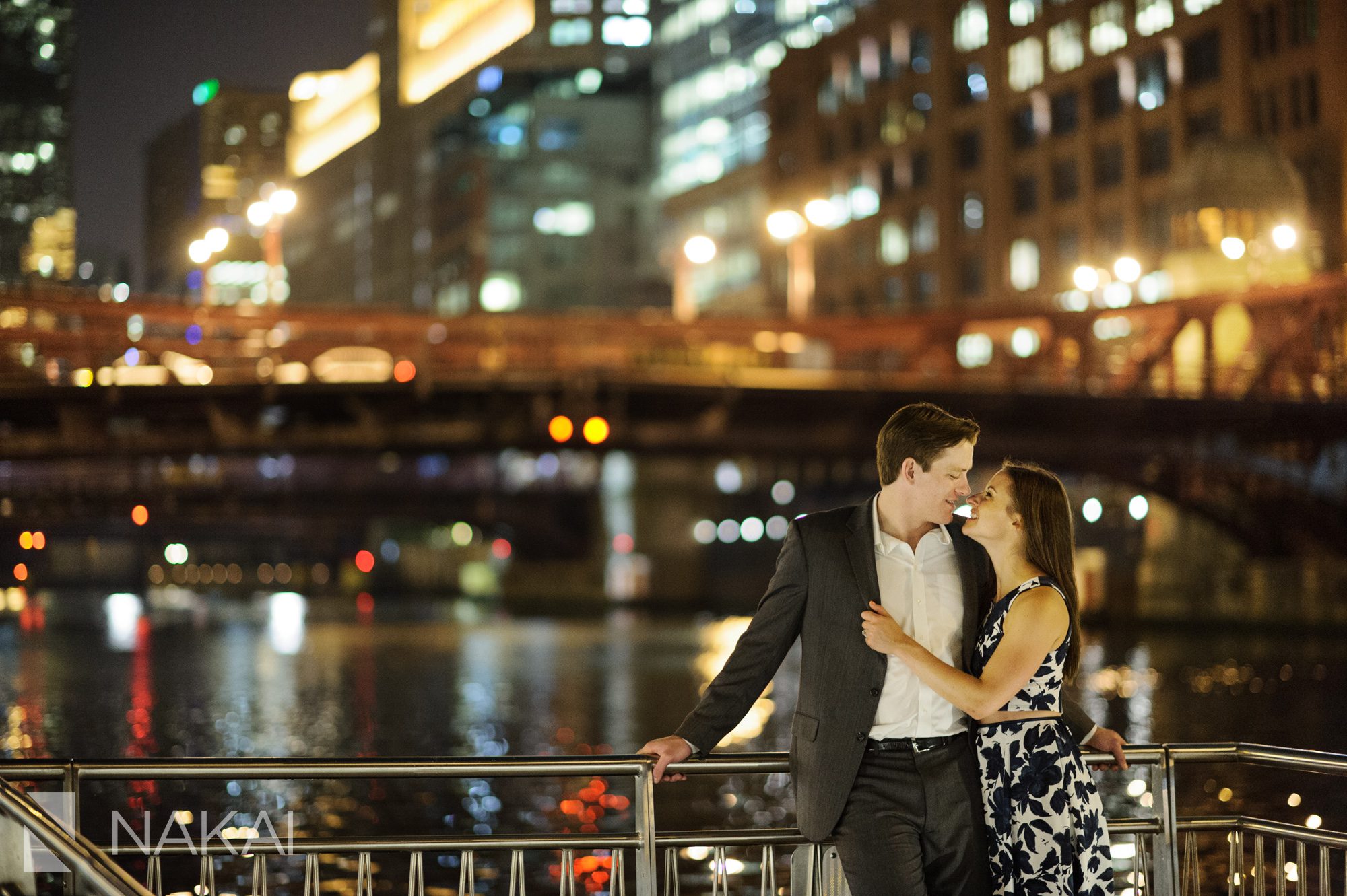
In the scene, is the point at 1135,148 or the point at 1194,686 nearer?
the point at 1194,686

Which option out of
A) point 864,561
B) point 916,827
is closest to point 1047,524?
point 864,561

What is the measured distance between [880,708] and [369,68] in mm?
187823

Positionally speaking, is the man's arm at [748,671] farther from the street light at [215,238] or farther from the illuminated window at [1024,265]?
Result: the illuminated window at [1024,265]

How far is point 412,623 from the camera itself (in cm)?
6912

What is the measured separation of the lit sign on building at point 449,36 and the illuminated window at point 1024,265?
8633 cm

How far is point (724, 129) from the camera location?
144875 mm

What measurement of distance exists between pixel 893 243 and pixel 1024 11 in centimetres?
1717

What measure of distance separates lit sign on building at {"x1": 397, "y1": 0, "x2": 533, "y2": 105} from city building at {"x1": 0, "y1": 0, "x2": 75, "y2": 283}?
4765 centimetres

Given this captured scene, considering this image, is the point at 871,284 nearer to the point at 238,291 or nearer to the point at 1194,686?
the point at 238,291

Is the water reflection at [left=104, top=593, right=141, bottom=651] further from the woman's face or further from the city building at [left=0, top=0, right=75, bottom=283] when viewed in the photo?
the woman's face

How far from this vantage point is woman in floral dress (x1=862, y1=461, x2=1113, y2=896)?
5.72 meters

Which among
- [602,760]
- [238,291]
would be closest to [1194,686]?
[602,760]

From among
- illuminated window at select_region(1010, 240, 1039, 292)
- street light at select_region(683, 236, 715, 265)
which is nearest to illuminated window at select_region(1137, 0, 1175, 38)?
illuminated window at select_region(1010, 240, 1039, 292)

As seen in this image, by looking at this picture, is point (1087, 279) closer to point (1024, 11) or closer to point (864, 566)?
point (1024, 11)
